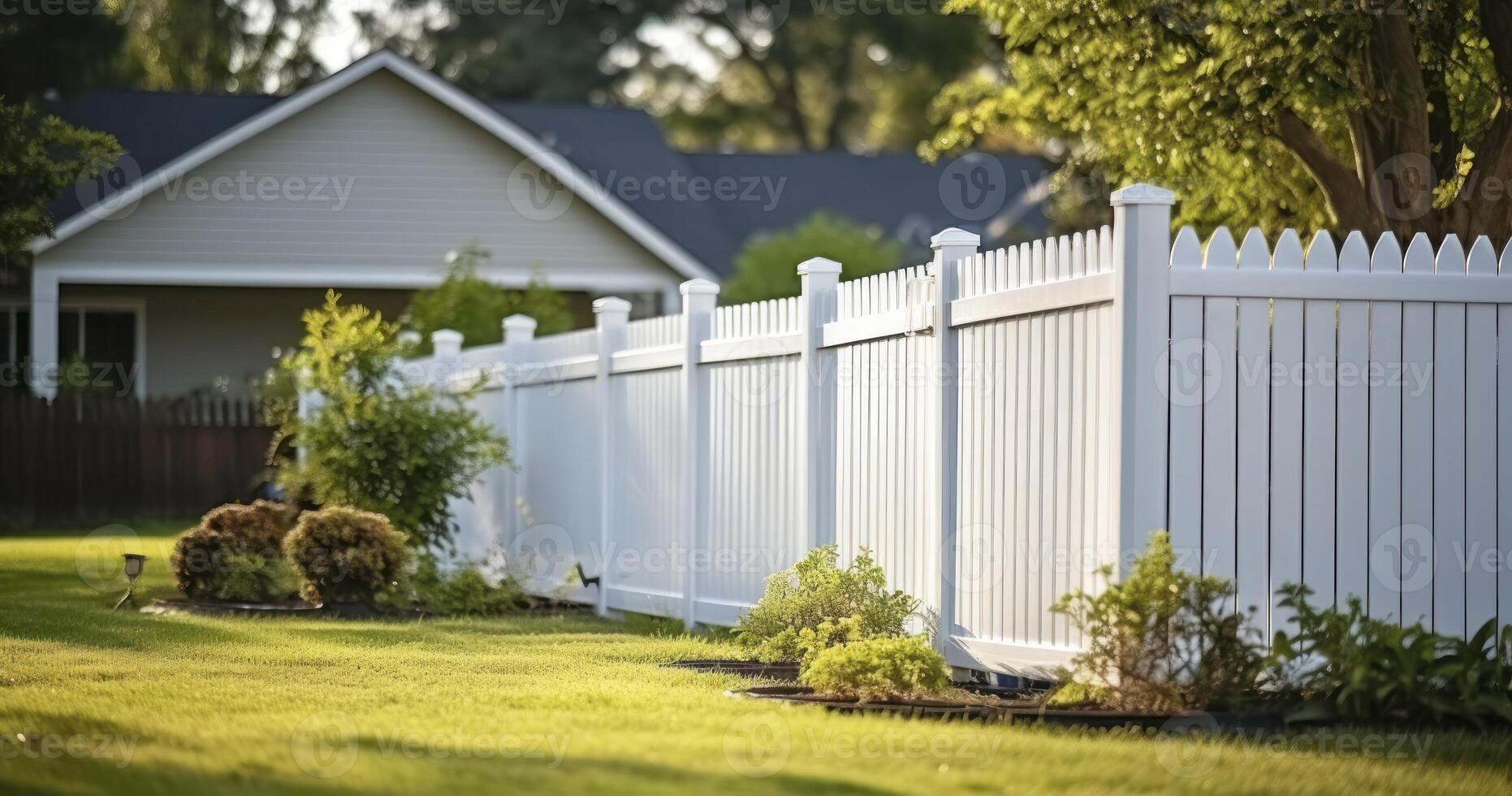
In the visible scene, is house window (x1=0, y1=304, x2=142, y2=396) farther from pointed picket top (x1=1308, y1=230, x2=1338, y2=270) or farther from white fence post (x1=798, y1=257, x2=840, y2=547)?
pointed picket top (x1=1308, y1=230, x2=1338, y2=270)

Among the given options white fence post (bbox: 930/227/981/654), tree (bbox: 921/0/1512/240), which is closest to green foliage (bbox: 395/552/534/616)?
white fence post (bbox: 930/227/981/654)

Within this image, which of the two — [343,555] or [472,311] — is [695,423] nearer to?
[343,555]

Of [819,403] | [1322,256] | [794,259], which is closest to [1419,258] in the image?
[1322,256]

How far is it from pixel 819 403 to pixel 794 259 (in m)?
12.4

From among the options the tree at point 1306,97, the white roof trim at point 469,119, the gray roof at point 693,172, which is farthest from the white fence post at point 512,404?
the gray roof at point 693,172

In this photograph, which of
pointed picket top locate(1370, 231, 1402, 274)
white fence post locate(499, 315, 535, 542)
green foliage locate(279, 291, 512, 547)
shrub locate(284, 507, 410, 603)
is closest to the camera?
pointed picket top locate(1370, 231, 1402, 274)

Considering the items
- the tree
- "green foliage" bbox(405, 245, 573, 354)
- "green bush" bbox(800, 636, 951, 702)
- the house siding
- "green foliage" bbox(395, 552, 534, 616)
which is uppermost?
the house siding

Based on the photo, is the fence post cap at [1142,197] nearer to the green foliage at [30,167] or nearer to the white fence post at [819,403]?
the white fence post at [819,403]

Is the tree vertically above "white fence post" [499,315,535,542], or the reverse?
the tree

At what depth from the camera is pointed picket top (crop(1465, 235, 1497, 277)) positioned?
23.1ft

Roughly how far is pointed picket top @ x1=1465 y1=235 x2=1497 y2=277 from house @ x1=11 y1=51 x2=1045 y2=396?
1693cm

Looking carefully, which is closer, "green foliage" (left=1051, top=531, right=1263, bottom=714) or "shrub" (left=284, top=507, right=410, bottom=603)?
"green foliage" (left=1051, top=531, right=1263, bottom=714)

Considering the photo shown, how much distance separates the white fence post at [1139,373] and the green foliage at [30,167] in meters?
6.72

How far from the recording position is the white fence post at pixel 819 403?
9.27 metres
